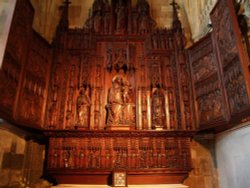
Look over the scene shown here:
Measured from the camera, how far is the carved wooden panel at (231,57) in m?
4.16

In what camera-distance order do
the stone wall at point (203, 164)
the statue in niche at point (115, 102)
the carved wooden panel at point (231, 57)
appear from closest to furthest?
the carved wooden panel at point (231, 57)
the stone wall at point (203, 164)
the statue in niche at point (115, 102)

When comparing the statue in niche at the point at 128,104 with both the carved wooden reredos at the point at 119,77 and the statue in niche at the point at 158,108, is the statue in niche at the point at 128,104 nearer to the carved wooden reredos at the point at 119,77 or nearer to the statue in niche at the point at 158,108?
the carved wooden reredos at the point at 119,77

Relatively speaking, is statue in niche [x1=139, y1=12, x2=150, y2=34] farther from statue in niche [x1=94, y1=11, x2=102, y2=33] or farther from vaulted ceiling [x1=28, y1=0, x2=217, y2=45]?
statue in niche [x1=94, y1=11, x2=102, y2=33]

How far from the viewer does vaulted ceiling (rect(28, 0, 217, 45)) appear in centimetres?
666

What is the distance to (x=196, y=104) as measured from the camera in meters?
5.77

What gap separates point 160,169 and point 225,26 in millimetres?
3440

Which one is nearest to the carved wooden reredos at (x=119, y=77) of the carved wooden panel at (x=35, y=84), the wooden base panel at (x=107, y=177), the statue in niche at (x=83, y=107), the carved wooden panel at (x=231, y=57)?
the statue in niche at (x=83, y=107)

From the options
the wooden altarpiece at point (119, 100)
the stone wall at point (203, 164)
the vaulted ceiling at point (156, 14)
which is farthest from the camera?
the vaulted ceiling at point (156, 14)

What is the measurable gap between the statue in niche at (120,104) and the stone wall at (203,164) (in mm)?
1805

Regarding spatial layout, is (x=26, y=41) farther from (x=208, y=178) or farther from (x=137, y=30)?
(x=208, y=178)

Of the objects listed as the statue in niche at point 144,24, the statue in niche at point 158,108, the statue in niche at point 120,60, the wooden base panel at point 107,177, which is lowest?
the wooden base panel at point 107,177

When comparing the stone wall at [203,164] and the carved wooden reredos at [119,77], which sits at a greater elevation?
the carved wooden reredos at [119,77]

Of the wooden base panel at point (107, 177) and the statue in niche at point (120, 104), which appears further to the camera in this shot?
the statue in niche at point (120, 104)

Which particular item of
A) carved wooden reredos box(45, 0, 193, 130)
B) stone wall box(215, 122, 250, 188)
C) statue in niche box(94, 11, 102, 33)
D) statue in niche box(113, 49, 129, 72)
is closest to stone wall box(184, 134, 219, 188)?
stone wall box(215, 122, 250, 188)
